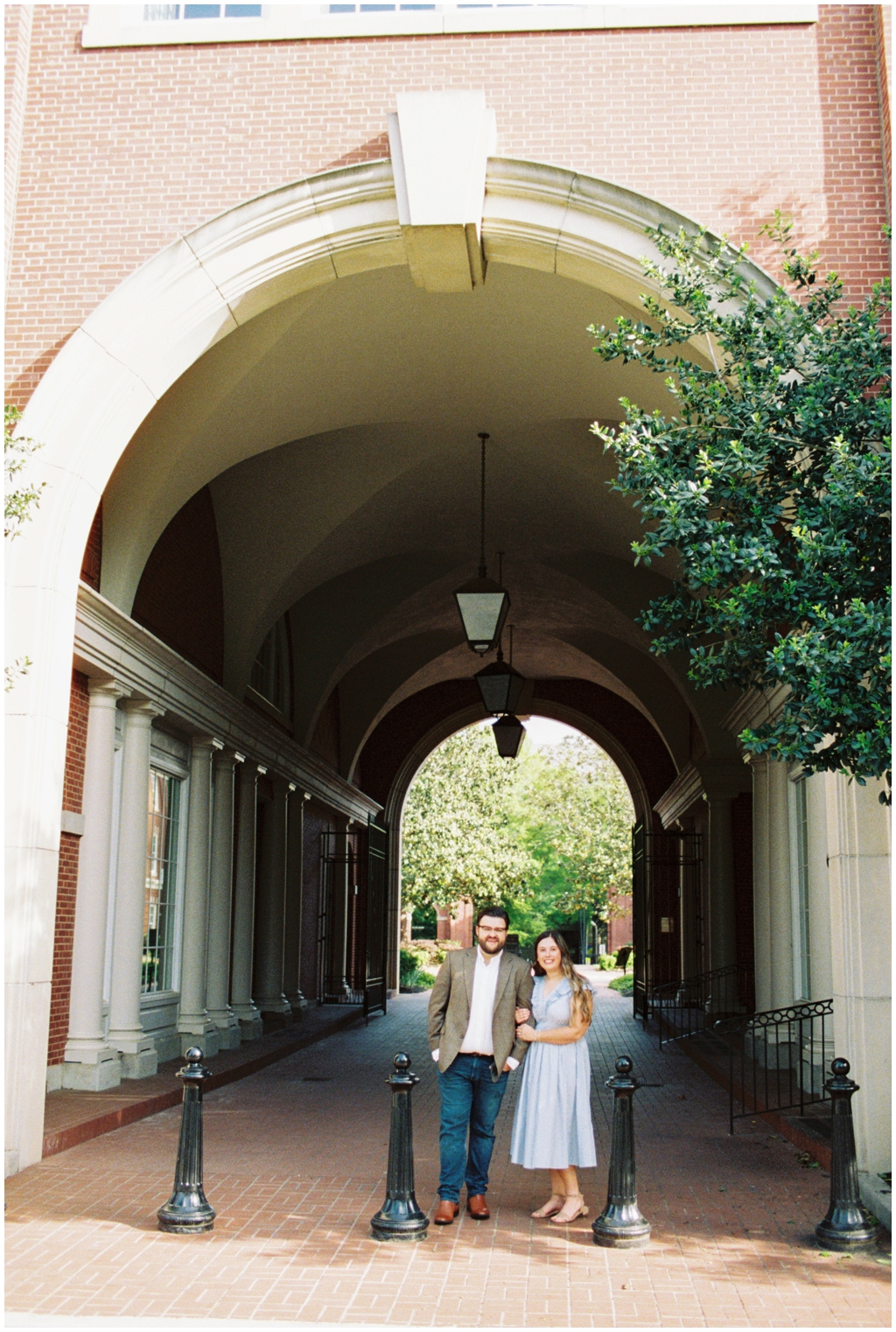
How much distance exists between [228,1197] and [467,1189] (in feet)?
4.66

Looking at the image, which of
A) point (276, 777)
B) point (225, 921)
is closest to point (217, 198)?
point (225, 921)

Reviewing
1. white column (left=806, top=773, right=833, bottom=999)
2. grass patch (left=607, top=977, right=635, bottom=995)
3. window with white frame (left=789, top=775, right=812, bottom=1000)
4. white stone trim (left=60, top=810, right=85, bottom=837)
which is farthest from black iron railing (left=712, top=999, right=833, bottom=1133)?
grass patch (left=607, top=977, right=635, bottom=995)

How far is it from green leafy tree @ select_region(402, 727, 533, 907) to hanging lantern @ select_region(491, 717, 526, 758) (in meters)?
19.0

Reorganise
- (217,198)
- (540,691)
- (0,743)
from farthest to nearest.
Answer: (540,691)
(217,198)
(0,743)

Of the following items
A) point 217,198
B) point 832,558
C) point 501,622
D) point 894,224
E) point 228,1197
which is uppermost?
point 217,198

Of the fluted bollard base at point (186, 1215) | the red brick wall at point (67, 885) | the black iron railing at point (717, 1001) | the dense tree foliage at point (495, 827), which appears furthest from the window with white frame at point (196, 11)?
the dense tree foliage at point (495, 827)

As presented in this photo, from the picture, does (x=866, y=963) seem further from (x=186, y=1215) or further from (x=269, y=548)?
(x=269, y=548)

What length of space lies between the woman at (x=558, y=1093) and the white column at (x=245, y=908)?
29.9ft

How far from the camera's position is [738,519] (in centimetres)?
621

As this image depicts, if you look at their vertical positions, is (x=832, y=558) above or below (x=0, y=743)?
above

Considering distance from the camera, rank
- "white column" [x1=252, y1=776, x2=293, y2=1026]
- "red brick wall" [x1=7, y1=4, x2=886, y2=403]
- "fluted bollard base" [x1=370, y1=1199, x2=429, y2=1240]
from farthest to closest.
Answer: "white column" [x1=252, y1=776, x2=293, y2=1026] → "red brick wall" [x1=7, y1=4, x2=886, y2=403] → "fluted bollard base" [x1=370, y1=1199, x2=429, y2=1240]

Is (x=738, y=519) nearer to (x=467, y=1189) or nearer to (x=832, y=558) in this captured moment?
(x=832, y=558)

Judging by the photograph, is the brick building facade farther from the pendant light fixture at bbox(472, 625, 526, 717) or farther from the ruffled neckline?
the pendant light fixture at bbox(472, 625, 526, 717)

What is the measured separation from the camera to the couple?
6.21 metres
